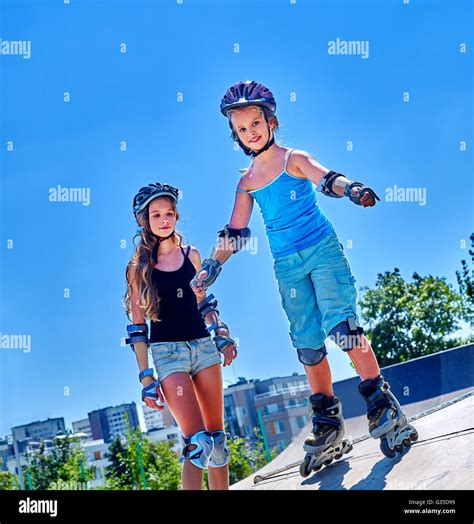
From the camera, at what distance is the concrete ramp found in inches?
136

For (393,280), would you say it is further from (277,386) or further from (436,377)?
(436,377)

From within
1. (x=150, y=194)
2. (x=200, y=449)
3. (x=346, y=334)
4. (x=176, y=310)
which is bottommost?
(x=200, y=449)

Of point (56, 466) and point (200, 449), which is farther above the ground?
point (200, 449)

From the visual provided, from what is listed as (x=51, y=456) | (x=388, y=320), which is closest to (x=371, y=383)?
(x=51, y=456)

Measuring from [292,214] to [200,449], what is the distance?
4.38 feet

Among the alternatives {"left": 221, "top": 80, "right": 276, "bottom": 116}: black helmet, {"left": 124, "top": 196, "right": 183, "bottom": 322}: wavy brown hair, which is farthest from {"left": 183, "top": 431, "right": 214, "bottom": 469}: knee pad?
{"left": 221, "top": 80, "right": 276, "bottom": 116}: black helmet

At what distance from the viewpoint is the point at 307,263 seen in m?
4.03

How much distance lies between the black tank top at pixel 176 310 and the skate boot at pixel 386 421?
0.91 meters

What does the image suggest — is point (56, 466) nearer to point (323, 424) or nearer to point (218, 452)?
point (323, 424)

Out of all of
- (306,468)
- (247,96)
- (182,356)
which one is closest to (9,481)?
(306,468)

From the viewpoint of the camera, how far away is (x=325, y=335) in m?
4.12

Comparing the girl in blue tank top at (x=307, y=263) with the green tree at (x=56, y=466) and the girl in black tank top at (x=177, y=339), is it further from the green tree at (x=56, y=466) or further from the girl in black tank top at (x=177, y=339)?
the green tree at (x=56, y=466)

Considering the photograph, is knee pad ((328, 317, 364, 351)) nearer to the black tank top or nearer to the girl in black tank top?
the girl in black tank top
